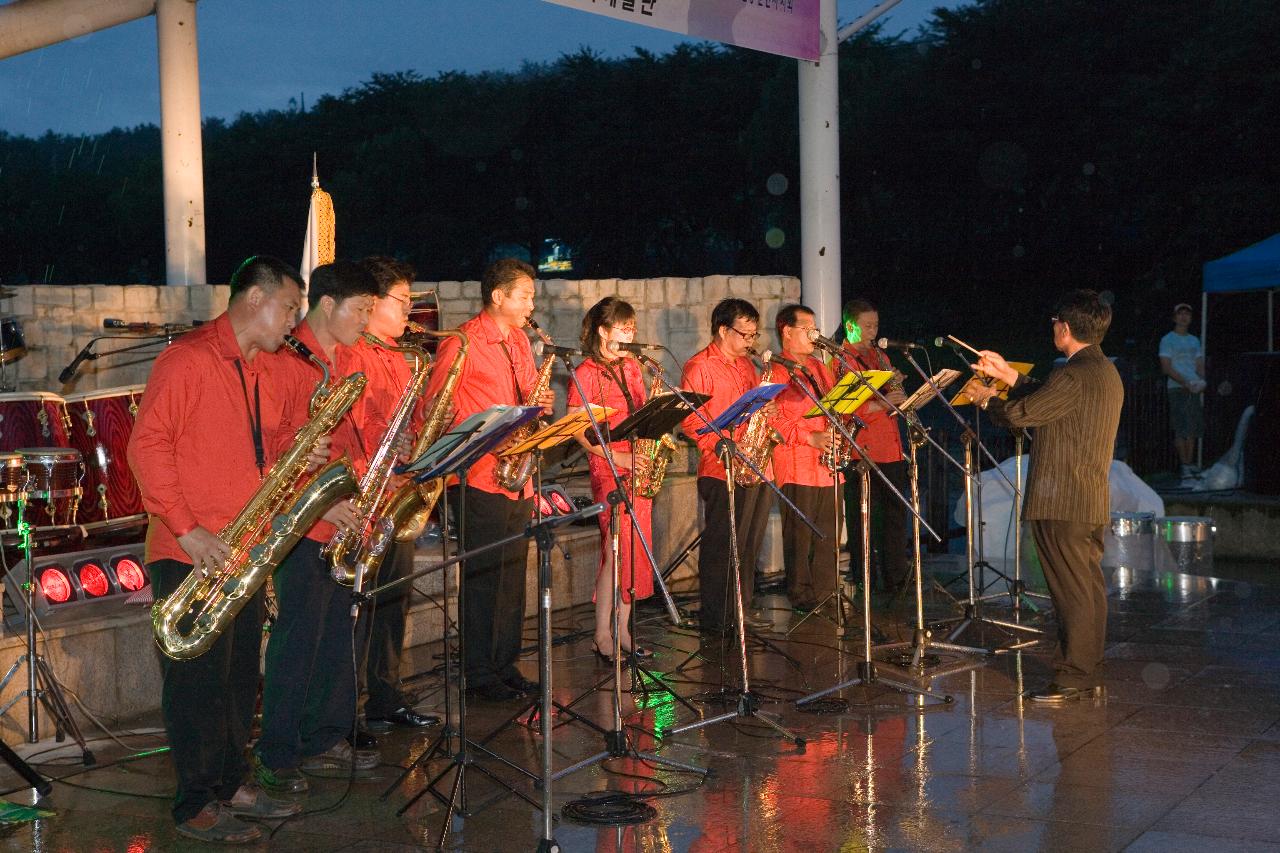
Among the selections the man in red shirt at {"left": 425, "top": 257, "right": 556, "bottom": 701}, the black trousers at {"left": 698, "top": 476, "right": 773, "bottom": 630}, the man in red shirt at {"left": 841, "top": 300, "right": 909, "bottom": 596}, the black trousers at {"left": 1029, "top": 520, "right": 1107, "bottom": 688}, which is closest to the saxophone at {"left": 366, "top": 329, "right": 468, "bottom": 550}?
the man in red shirt at {"left": 425, "top": 257, "right": 556, "bottom": 701}

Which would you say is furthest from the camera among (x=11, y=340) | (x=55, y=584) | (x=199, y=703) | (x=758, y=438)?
(x=758, y=438)

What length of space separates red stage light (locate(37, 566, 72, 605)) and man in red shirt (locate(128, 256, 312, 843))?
2.15 metres

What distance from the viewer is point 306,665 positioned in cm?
537

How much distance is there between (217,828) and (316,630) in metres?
0.87

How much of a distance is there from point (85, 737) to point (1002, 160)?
30.4 m

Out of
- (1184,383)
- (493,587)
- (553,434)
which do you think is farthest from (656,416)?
(1184,383)

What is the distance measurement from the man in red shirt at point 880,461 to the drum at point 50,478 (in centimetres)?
462

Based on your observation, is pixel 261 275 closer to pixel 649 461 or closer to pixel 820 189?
pixel 649 461

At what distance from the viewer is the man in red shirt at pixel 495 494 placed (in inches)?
256

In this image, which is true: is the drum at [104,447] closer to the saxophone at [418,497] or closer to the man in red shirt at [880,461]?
the saxophone at [418,497]

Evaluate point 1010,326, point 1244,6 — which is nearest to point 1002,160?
point 1010,326

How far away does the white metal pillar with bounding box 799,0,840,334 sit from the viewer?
1047 centimetres

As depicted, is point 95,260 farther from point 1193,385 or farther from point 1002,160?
point 1193,385

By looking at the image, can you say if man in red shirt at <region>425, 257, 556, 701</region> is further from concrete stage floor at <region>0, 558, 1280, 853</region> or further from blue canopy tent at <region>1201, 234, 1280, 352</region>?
blue canopy tent at <region>1201, 234, 1280, 352</region>
